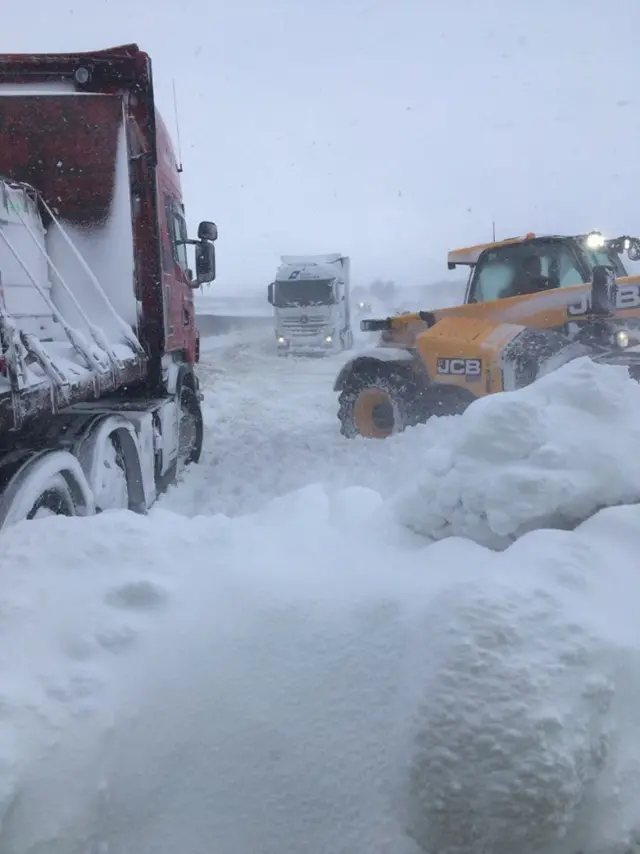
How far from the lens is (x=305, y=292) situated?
69.4 feet

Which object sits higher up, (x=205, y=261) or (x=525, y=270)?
(x=205, y=261)

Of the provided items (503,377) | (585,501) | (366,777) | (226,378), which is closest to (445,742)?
(366,777)

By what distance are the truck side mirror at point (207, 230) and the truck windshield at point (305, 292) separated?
48.1 feet

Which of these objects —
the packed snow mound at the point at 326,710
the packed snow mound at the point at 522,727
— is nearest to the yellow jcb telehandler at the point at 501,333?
the packed snow mound at the point at 326,710

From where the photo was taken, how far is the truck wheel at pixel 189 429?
7.00 meters

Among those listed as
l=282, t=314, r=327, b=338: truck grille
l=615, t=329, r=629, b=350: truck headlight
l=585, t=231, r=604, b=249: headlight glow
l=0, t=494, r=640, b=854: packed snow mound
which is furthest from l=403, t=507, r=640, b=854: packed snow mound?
l=282, t=314, r=327, b=338: truck grille

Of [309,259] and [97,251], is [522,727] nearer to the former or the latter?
[97,251]

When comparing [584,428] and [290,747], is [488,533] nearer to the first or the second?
[584,428]

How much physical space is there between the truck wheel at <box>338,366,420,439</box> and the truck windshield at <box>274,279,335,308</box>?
13.0 metres

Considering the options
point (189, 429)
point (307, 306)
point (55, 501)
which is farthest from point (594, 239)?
point (307, 306)

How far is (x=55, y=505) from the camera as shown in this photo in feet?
11.4

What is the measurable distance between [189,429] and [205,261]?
1750 mm

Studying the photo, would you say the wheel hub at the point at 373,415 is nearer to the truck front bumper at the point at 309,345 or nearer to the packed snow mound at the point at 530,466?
the packed snow mound at the point at 530,466

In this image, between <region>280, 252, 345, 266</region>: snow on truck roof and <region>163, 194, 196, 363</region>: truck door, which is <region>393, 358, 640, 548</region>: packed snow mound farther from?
<region>280, 252, 345, 266</region>: snow on truck roof
